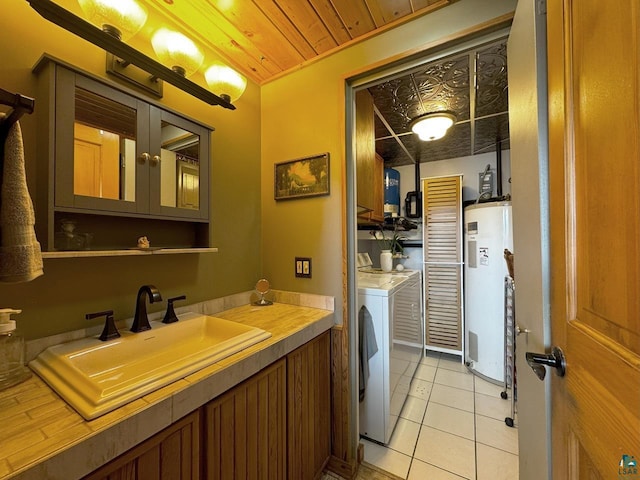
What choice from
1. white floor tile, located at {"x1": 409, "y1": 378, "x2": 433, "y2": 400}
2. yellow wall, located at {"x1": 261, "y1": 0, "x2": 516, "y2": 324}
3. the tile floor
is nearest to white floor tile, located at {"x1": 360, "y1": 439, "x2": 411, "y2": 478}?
the tile floor

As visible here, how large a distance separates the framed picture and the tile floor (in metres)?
1.69

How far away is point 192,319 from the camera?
1238 millimetres

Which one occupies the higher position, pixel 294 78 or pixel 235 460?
pixel 294 78

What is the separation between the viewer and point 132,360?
0.99m

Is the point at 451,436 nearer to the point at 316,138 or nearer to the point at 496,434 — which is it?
the point at 496,434

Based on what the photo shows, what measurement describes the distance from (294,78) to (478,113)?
155 cm

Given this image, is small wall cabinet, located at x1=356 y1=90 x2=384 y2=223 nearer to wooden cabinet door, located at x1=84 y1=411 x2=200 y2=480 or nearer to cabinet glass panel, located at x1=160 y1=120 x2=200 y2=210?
cabinet glass panel, located at x1=160 y1=120 x2=200 y2=210

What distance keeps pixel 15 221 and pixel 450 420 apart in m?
2.53

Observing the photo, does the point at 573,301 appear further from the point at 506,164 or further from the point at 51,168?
the point at 506,164

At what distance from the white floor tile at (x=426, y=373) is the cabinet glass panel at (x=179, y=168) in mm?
2529

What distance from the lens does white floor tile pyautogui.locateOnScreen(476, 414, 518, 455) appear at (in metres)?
1.62

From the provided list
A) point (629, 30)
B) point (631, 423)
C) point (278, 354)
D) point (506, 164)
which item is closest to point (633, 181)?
point (629, 30)

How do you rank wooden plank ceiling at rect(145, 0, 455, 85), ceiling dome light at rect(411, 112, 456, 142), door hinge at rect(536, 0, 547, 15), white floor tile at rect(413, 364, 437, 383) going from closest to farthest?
door hinge at rect(536, 0, 547, 15) < wooden plank ceiling at rect(145, 0, 455, 85) < ceiling dome light at rect(411, 112, 456, 142) < white floor tile at rect(413, 364, 437, 383)

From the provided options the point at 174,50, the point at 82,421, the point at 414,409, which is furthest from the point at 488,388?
the point at 174,50
